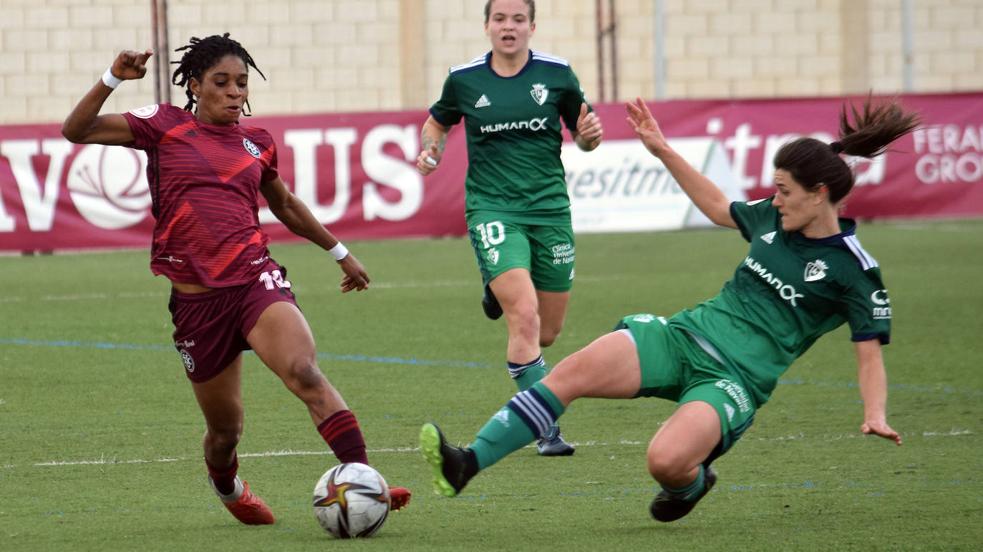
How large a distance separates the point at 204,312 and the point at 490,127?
259cm

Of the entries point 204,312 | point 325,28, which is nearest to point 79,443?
point 204,312

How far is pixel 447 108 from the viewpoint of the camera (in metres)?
8.22

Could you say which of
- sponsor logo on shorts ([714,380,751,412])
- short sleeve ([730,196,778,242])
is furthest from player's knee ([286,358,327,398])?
short sleeve ([730,196,778,242])

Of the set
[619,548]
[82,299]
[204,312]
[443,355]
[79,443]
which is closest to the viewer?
[619,548]

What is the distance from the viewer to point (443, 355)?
35.2 ft

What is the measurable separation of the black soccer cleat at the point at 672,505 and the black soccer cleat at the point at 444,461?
2.46ft

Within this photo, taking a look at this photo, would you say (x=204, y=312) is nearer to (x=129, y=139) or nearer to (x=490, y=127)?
(x=129, y=139)

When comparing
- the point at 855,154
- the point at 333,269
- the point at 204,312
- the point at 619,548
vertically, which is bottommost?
the point at 333,269

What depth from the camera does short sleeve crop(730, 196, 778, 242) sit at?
581 cm

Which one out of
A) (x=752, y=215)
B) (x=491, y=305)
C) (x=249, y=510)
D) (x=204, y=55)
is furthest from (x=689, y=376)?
(x=491, y=305)

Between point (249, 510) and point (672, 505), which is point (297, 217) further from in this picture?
point (672, 505)

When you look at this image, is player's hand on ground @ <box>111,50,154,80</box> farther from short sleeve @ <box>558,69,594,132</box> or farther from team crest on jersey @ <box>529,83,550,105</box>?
short sleeve @ <box>558,69,594,132</box>

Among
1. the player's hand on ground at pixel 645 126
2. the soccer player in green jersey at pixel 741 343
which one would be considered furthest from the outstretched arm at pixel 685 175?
the soccer player in green jersey at pixel 741 343

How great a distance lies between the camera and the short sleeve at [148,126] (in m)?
5.81
